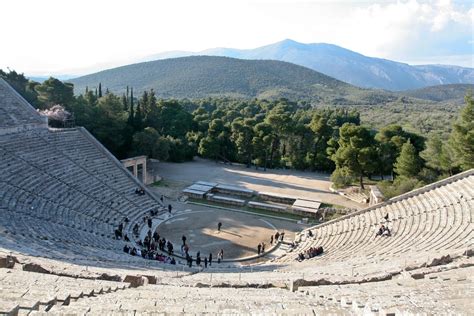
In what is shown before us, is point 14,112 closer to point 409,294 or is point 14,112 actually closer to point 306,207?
point 306,207

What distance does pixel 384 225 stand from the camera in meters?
19.7

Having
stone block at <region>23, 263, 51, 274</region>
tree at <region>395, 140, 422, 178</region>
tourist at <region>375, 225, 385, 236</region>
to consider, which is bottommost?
tourist at <region>375, 225, 385, 236</region>

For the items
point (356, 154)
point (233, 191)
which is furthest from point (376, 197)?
point (233, 191)

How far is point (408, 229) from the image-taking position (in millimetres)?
18094

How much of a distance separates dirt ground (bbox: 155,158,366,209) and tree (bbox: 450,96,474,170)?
25.1ft

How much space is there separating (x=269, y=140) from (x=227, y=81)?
9907 centimetres

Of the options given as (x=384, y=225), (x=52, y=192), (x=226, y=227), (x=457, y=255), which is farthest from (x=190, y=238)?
(x=457, y=255)

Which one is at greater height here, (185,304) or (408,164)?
(185,304)

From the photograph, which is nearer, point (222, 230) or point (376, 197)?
point (222, 230)

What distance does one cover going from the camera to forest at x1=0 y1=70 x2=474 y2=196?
2909 cm

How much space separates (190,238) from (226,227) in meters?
2.84

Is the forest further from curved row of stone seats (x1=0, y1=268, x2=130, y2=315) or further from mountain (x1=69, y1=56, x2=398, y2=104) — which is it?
mountain (x1=69, y1=56, x2=398, y2=104)

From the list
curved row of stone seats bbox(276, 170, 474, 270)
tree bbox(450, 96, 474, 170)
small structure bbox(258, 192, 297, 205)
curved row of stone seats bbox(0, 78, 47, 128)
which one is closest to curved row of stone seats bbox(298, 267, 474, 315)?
curved row of stone seats bbox(276, 170, 474, 270)

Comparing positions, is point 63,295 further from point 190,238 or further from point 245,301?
point 190,238
